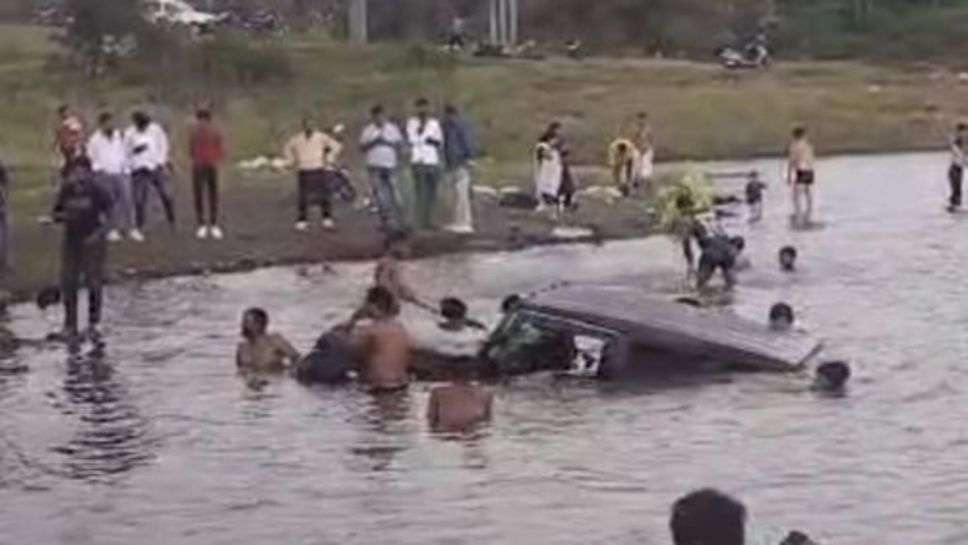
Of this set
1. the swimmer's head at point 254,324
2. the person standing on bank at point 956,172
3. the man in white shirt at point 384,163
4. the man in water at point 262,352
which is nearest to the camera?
the swimmer's head at point 254,324

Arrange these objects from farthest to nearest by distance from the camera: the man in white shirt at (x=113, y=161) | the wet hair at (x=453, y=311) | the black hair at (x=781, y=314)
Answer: the man in white shirt at (x=113, y=161), the black hair at (x=781, y=314), the wet hair at (x=453, y=311)

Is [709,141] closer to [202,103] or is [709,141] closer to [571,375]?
[202,103]

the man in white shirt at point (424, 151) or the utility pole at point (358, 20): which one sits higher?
the utility pole at point (358, 20)

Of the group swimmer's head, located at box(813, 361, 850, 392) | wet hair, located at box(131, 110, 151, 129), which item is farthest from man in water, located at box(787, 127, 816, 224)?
swimmer's head, located at box(813, 361, 850, 392)

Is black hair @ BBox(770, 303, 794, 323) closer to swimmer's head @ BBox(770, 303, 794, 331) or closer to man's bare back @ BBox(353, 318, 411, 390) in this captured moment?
swimmer's head @ BBox(770, 303, 794, 331)

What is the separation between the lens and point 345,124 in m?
60.8

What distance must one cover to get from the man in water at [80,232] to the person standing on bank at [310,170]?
8.77 m

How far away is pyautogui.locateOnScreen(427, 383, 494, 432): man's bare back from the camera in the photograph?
20312 mm

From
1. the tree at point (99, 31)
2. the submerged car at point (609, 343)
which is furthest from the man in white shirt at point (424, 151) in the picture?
the tree at point (99, 31)

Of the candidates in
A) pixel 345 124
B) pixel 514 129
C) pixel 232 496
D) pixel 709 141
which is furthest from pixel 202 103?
pixel 232 496

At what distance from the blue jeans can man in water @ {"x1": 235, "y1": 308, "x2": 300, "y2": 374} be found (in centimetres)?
1210

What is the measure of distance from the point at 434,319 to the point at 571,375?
143 inches

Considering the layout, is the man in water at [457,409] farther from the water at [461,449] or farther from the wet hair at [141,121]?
the wet hair at [141,121]

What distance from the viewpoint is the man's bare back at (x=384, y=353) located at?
875 inches
